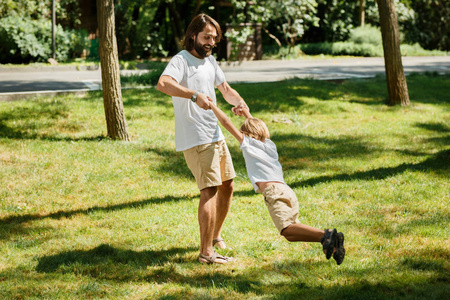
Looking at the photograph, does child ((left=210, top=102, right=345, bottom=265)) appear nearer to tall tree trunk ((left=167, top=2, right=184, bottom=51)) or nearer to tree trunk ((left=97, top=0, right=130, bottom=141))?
tree trunk ((left=97, top=0, right=130, bottom=141))

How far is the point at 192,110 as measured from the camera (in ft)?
14.4

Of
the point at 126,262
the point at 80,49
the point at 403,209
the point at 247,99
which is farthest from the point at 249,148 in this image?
the point at 80,49

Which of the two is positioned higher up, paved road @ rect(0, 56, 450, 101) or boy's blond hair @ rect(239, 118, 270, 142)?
paved road @ rect(0, 56, 450, 101)

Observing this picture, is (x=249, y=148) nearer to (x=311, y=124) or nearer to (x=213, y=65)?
A: (x=213, y=65)

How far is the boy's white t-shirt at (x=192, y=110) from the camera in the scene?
4.38m

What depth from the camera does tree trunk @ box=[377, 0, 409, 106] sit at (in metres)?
11.8

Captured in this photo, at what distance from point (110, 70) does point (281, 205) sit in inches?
212

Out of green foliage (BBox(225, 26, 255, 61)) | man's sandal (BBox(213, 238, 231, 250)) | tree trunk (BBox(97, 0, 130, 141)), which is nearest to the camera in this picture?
man's sandal (BBox(213, 238, 231, 250))

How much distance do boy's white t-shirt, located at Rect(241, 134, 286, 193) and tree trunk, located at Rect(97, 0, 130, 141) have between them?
15.9ft

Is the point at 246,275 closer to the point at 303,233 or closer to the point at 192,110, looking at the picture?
the point at 303,233

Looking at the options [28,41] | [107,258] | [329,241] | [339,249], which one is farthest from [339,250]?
[28,41]

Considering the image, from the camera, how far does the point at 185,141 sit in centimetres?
445

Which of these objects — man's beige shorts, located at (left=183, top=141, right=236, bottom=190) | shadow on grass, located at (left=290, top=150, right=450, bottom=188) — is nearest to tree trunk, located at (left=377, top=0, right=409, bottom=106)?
shadow on grass, located at (left=290, top=150, right=450, bottom=188)

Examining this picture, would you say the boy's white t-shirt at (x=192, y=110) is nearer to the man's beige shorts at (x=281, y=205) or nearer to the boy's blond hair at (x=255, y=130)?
the boy's blond hair at (x=255, y=130)
